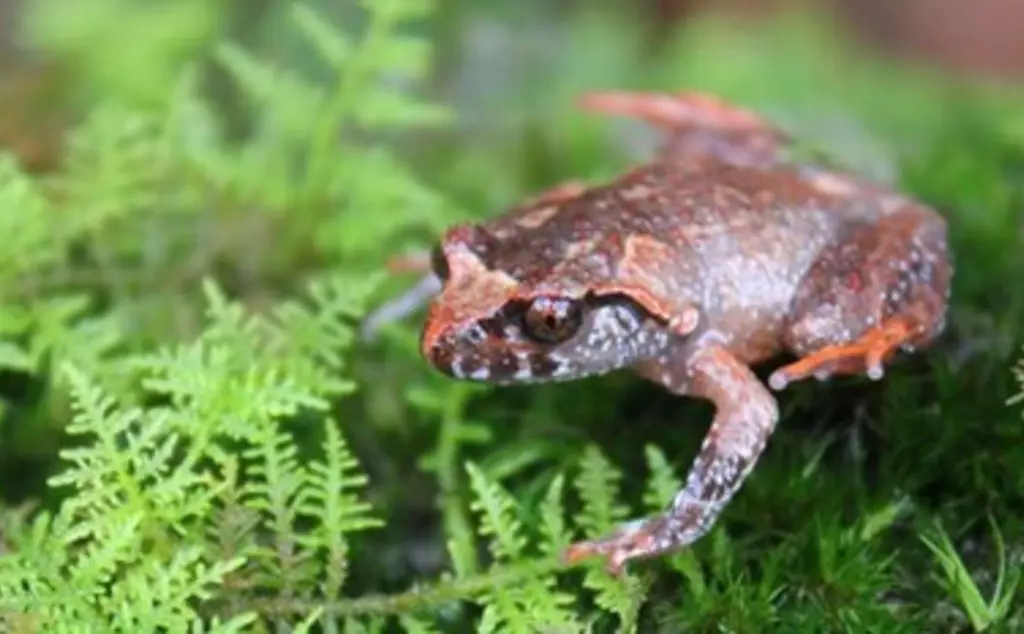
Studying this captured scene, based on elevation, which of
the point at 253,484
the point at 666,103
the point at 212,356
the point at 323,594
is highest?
the point at 666,103

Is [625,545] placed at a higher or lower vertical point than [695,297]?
lower

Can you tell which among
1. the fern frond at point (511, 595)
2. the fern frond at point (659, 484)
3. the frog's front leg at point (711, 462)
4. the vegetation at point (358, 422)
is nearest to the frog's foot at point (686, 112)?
the vegetation at point (358, 422)

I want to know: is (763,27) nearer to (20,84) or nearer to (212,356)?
(20,84)

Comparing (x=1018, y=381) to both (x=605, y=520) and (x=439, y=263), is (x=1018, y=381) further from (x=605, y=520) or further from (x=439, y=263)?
(x=439, y=263)

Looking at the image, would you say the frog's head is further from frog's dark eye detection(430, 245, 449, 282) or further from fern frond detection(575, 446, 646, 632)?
fern frond detection(575, 446, 646, 632)

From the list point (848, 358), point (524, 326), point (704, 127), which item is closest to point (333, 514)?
point (524, 326)

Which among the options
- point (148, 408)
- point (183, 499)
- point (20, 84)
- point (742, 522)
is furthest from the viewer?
point (20, 84)

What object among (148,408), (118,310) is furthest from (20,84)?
(148,408)
